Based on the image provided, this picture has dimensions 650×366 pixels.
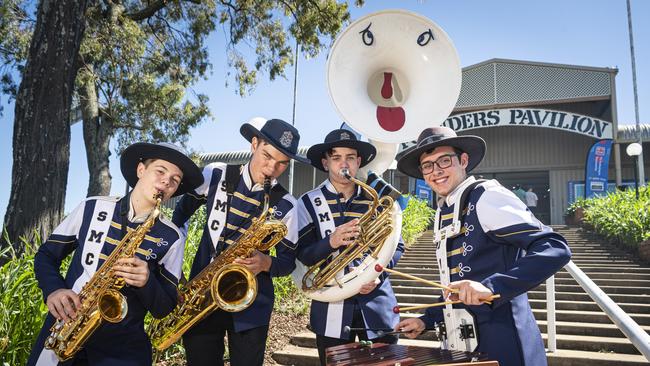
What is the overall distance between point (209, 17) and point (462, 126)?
1169 cm

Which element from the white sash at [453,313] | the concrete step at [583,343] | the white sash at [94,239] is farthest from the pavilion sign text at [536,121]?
the white sash at [94,239]

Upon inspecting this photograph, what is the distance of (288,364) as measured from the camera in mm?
5090

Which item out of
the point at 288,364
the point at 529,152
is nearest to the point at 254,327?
the point at 288,364

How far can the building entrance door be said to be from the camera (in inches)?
844

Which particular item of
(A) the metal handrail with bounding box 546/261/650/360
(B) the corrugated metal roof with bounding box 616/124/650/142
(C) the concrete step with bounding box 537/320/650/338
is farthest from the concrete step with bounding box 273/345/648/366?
(B) the corrugated metal roof with bounding box 616/124/650/142

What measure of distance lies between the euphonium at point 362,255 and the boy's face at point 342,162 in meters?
0.10

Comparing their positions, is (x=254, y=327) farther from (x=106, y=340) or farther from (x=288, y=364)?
(x=288, y=364)

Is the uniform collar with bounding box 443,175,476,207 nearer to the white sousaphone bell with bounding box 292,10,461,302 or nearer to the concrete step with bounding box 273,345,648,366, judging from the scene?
the white sousaphone bell with bounding box 292,10,461,302

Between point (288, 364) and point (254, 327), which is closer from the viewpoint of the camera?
point (254, 327)

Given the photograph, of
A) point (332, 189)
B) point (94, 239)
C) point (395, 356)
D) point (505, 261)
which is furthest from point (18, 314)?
point (505, 261)

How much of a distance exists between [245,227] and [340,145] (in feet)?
2.88

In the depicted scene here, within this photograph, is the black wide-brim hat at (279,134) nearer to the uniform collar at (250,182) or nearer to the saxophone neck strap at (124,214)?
the uniform collar at (250,182)

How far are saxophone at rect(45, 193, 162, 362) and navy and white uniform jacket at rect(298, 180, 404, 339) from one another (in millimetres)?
1084

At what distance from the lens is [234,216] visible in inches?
113
